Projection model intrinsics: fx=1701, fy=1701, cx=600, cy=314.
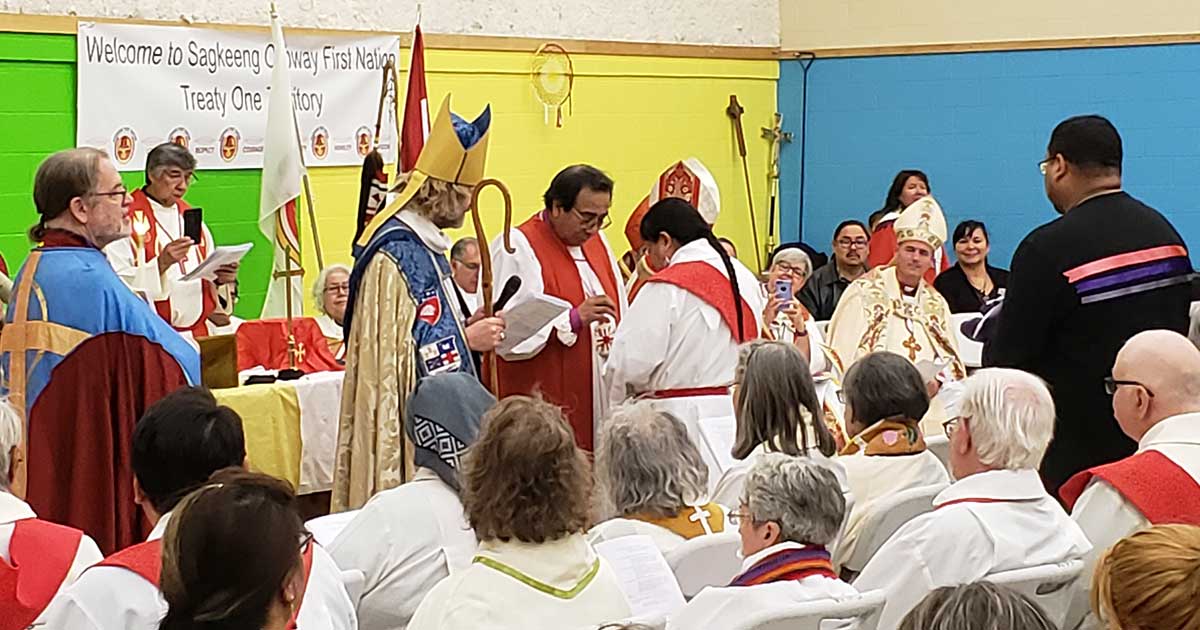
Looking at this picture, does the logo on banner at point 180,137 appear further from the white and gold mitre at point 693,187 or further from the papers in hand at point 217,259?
the white and gold mitre at point 693,187

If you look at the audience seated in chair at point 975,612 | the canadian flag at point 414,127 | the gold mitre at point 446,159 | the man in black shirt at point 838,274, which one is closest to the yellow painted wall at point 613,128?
the man in black shirt at point 838,274

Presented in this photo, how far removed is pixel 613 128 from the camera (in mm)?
10461

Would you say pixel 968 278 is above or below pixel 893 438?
above

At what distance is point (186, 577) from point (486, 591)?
777mm

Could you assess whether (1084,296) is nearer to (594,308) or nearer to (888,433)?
(888,433)

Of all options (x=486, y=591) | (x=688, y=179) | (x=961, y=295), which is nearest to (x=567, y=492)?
(x=486, y=591)

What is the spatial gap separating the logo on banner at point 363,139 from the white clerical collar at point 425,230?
Result: 13.3ft

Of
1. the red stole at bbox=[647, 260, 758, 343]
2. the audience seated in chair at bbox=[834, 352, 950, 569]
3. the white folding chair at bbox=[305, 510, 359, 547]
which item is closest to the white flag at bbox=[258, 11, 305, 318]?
the red stole at bbox=[647, 260, 758, 343]

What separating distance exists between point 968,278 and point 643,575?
19.6 ft

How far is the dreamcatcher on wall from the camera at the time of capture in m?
9.84

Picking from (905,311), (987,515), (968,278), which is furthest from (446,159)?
(968,278)

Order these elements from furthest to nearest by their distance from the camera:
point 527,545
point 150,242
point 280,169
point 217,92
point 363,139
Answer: point 363,139
point 217,92
point 280,169
point 150,242
point 527,545

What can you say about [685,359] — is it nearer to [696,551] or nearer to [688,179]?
[688,179]

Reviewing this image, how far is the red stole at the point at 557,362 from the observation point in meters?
5.86
